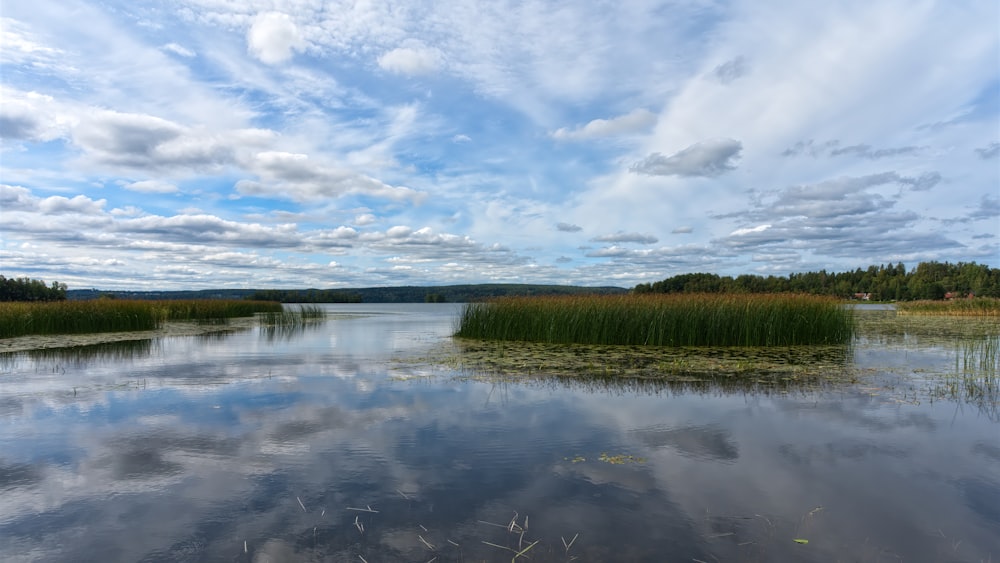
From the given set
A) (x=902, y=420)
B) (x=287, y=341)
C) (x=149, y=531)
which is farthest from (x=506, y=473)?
(x=287, y=341)

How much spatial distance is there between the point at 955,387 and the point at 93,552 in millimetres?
9941

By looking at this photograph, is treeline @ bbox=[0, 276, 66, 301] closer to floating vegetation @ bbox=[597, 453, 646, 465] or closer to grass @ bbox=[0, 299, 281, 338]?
grass @ bbox=[0, 299, 281, 338]

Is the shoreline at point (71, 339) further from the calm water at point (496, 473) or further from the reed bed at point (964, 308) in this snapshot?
the reed bed at point (964, 308)

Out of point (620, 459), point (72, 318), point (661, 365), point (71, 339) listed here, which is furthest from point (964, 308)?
point (72, 318)

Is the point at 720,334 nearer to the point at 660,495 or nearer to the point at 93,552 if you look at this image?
the point at 660,495

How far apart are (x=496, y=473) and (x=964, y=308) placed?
3554cm

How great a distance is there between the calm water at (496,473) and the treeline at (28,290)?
31.5 m

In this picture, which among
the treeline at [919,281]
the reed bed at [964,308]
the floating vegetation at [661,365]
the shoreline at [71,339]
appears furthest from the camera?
the treeline at [919,281]

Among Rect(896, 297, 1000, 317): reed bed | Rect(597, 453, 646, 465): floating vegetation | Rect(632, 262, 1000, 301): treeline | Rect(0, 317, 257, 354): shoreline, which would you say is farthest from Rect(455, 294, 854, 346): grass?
Rect(632, 262, 1000, 301): treeline

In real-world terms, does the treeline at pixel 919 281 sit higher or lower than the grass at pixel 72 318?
higher

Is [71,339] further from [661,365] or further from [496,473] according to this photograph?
[496,473]

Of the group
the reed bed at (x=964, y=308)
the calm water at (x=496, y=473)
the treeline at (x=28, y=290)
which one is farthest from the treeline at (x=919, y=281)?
the treeline at (x=28, y=290)

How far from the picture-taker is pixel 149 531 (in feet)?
10.8

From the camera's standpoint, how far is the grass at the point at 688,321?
13195mm
